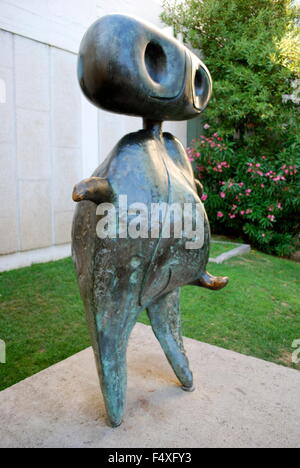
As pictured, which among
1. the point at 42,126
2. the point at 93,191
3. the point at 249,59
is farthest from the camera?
the point at 249,59

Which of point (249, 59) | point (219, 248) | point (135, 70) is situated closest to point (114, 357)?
point (135, 70)

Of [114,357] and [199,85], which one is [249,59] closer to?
[199,85]

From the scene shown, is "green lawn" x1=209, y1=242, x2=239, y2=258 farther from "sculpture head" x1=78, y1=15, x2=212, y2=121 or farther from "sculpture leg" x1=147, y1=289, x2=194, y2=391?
"sculpture head" x1=78, y1=15, x2=212, y2=121

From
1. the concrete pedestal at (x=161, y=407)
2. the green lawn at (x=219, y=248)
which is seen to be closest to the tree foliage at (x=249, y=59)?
the green lawn at (x=219, y=248)

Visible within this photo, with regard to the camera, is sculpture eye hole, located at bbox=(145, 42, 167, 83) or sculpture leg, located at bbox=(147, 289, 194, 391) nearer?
sculpture eye hole, located at bbox=(145, 42, 167, 83)

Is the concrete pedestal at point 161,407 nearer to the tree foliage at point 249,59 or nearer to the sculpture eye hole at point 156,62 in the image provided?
the sculpture eye hole at point 156,62

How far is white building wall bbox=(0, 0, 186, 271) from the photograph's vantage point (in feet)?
15.6

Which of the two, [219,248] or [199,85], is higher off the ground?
[199,85]

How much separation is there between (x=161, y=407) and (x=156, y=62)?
5.57 feet

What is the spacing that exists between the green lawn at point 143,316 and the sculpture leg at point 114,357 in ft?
3.95

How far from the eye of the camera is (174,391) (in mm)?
2242

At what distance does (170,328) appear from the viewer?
218 cm

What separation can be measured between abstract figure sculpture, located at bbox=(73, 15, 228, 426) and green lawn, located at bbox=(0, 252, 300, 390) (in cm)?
140

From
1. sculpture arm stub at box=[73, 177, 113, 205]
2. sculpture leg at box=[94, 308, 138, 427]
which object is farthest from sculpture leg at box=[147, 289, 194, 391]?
sculpture arm stub at box=[73, 177, 113, 205]
